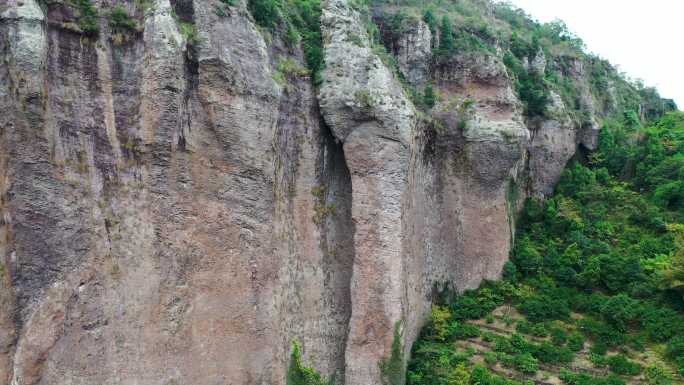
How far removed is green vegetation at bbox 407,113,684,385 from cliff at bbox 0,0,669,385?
1837 millimetres

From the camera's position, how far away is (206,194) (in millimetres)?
14727

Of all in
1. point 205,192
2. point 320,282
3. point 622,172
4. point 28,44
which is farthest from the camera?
point 622,172

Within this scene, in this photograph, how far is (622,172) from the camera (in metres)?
28.2

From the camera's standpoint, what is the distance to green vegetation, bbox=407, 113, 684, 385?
60.8 feet

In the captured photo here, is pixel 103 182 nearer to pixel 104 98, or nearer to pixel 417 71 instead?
pixel 104 98

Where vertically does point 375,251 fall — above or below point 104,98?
below

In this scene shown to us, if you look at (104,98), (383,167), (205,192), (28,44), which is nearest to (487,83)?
(383,167)

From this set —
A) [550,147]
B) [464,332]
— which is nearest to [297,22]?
[464,332]

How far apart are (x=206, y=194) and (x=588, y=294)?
15.0m

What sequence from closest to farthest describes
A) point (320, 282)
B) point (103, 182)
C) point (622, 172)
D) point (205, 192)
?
1. point (103, 182)
2. point (205, 192)
3. point (320, 282)
4. point (622, 172)

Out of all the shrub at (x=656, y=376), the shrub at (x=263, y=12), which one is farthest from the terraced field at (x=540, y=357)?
the shrub at (x=263, y=12)

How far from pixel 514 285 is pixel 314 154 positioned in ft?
33.9

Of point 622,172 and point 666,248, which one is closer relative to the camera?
point 666,248

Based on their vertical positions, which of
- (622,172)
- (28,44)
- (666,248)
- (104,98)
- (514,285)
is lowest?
(514,285)
